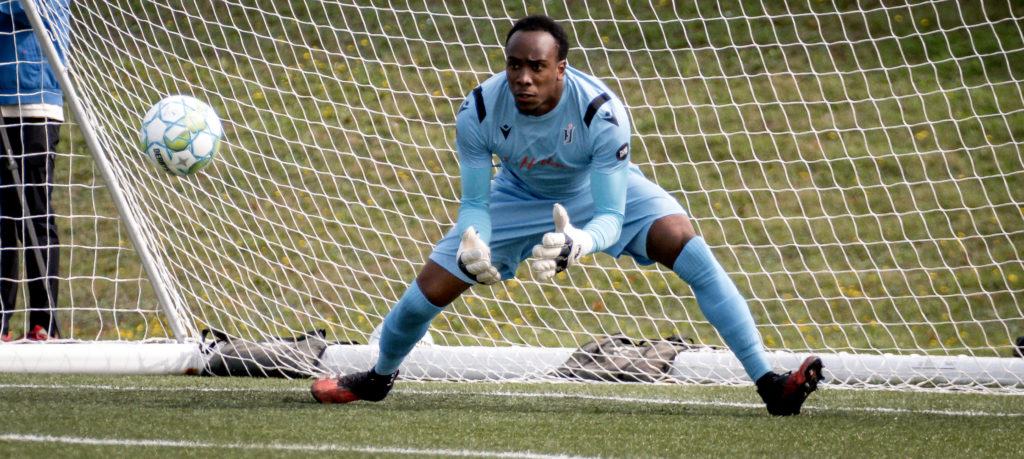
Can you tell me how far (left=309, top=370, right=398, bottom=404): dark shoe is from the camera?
4340mm

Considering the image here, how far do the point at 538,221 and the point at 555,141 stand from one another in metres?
0.34

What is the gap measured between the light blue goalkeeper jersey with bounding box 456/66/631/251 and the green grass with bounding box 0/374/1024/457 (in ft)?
2.20

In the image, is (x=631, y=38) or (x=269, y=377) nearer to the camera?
(x=269, y=377)

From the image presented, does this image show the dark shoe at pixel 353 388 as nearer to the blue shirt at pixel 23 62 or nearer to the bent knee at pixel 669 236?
the bent knee at pixel 669 236

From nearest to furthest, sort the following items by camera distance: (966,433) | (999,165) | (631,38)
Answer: (966,433), (999,165), (631,38)

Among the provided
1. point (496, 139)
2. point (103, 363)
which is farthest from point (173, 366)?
point (496, 139)

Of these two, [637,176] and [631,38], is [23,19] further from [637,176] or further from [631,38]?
[631,38]

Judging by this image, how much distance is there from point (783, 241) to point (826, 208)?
2.07 feet

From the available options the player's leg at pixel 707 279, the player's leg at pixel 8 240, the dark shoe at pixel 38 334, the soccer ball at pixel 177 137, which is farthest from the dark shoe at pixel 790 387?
the player's leg at pixel 8 240

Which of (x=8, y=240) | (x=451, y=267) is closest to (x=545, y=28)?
(x=451, y=267)

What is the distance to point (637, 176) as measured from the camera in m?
4.18

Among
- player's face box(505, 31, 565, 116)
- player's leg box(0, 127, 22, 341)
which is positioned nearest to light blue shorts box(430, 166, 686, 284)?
player's face box(505, 31, 565, 116)

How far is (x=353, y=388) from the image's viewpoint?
4.36 meters

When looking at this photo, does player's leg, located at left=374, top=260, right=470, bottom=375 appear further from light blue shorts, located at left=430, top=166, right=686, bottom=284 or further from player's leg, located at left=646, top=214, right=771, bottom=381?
player's leg, located at left=646, top=214, right=771, bottom=381
